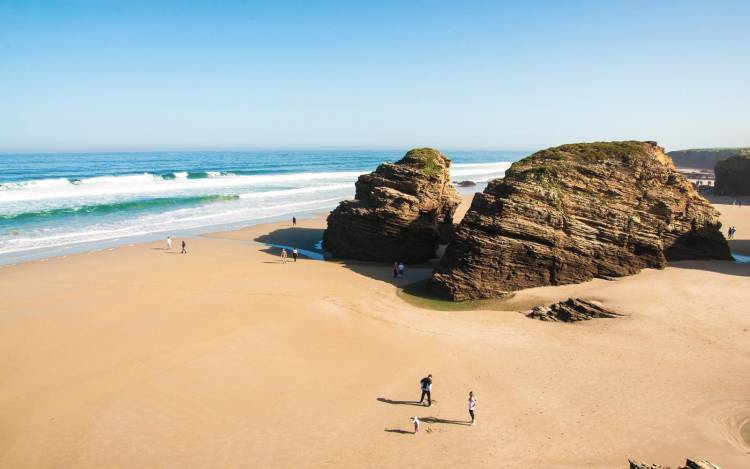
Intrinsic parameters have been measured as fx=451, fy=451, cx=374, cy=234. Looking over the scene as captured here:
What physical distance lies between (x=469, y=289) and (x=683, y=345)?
9270 mm

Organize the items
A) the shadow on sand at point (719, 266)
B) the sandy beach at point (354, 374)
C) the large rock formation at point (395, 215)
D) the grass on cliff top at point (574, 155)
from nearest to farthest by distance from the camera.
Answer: the sandy beach at point (354, 374), the grass on cliff top at point (574, 155), the shadow on sand at point (719, 266), the large rock formation at point (395, 215)

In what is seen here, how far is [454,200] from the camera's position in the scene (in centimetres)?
3344

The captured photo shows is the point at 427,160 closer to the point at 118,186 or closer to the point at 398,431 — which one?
the point at 398,431

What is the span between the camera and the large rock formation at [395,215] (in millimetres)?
29953

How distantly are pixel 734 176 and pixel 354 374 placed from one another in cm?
7255

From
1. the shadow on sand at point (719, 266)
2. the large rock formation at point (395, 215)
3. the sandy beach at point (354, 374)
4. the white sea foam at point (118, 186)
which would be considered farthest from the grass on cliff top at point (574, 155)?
the white sea foam at point (118, 186)

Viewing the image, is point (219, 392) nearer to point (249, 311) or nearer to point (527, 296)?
point (249, 311)

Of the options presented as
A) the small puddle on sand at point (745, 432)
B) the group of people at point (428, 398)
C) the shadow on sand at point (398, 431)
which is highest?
the group of people at point (428, 398)

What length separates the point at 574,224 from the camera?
80.1 ft

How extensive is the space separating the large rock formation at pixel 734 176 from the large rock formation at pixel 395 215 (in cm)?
5708

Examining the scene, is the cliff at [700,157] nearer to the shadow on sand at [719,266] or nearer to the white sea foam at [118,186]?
the white sea foam at [118,186]

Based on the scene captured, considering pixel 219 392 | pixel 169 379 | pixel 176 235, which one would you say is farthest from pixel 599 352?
pixel 176 235

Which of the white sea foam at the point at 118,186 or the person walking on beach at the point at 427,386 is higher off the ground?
the white sea foam at the point at 118,186

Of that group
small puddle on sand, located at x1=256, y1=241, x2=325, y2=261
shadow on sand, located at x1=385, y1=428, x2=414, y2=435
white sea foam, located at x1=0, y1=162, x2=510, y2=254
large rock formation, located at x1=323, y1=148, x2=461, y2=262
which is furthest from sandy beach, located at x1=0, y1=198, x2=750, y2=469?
white sea foam, located at x1=0, y1=162, x2=510, y2=254
